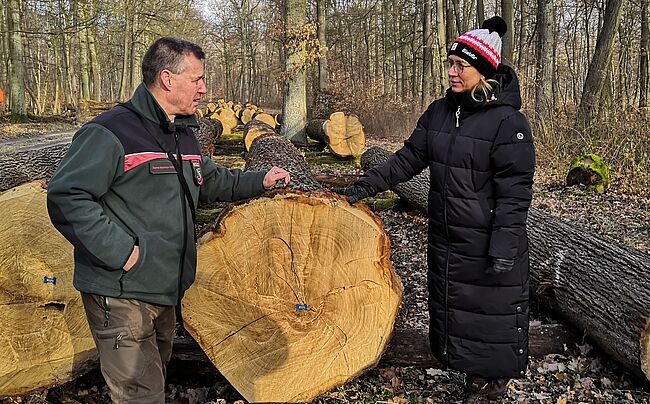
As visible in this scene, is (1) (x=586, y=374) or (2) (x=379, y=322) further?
(1) (x=586, y=374)

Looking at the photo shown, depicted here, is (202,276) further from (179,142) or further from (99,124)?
(99,124)

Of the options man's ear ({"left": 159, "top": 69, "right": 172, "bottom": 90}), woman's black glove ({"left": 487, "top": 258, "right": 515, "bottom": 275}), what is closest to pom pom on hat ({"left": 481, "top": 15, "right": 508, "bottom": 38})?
woman's black glove ({"left": 487, "top": 258, "right": 515, "bottom": 275})

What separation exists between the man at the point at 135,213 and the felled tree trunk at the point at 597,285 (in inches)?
100

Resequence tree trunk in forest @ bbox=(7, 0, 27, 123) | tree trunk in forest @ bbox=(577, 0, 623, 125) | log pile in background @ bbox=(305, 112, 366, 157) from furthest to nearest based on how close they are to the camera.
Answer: tree trunk in forest @ bbox=(7, 0, 27, 123)
log pile in background @ bbox=(305, 112, 366, 157)
tree trunk in forest @ bbox=(577, 0, 623, 125)

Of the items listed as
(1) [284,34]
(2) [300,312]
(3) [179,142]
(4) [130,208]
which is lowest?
(2) [300,312]

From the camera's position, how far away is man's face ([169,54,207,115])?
2.29 meters

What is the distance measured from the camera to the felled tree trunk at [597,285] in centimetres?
307

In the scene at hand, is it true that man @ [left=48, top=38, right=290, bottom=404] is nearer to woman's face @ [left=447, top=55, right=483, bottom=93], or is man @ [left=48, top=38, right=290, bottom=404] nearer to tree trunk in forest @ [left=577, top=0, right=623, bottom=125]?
woman's face @ [left=447, top=55, right=483, bottom=93]

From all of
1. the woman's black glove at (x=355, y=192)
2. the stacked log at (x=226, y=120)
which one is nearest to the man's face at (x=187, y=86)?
the woman's black glove at (x=355, y=192)

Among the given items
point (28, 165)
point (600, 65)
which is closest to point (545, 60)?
point (600, 65)

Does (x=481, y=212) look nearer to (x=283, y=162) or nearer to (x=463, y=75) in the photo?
(x=463, y=75)

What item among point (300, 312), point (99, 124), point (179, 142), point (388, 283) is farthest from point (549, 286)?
point (99, 124)

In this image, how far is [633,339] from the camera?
3025 mm

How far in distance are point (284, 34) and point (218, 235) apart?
11308 millimetres
